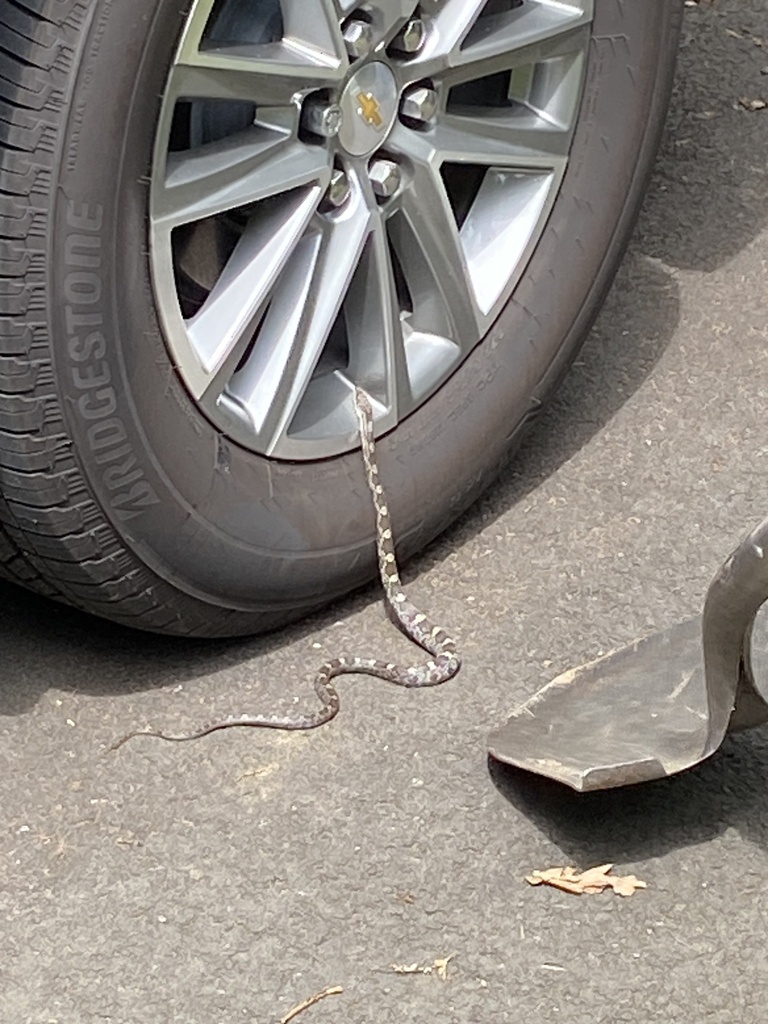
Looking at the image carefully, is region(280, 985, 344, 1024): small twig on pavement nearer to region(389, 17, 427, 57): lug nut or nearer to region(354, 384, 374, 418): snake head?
region(354, 384, 374, 418): snake head

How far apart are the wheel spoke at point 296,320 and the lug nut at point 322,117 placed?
5.5 inches

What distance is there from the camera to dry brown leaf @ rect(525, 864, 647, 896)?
2.52m

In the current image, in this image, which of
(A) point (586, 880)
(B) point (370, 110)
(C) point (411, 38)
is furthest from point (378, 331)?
(A) point (586, 880)

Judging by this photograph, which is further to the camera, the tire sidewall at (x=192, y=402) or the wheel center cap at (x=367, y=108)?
the wheel center cap at (x=367, y=108)

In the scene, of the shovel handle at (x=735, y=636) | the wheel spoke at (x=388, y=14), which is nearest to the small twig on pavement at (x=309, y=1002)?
the shovel handle at (x=735, y=636)

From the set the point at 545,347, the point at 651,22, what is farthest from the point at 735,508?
the point at 651,22

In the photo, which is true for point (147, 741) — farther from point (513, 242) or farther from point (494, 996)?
point (513, 242)

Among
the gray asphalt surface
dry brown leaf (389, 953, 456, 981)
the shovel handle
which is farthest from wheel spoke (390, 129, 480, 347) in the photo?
dry brown leaf (389, 953, 456, 981)

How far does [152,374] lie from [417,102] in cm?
73

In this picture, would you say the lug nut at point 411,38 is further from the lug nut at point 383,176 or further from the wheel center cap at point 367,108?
the lug nut at point 383,176

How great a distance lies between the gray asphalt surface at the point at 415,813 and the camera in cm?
238

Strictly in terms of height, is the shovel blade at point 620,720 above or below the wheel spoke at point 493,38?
below

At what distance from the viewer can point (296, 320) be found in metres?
2.84

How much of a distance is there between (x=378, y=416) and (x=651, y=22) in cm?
97
